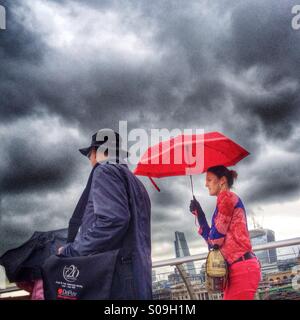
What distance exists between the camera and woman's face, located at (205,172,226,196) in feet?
10.2

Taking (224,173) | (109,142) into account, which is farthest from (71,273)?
(224,173)

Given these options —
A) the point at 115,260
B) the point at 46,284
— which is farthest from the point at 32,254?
the point at 115,260

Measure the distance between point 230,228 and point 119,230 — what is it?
1.19 meters

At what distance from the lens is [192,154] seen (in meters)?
3.51

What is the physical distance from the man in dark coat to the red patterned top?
32.3 inches

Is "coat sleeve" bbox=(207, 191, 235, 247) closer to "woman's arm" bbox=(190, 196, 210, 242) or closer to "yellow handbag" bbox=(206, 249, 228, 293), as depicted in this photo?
"yellow handbag" bbox=(206, 249, 228, 293)

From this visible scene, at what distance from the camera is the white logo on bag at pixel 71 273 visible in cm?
196

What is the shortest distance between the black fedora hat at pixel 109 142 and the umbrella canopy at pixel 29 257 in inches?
25.7

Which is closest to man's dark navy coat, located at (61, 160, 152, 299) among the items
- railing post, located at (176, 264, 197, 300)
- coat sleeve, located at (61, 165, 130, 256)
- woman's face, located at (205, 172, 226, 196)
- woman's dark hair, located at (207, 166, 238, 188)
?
coat sleeve, located at (61, 165, 130, 256)

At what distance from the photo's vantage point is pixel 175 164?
3.60m

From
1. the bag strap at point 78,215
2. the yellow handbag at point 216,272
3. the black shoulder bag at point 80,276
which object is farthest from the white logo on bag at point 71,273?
the yellow handbag at point 216,272

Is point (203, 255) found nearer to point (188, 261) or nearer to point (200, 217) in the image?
point (188, 261)

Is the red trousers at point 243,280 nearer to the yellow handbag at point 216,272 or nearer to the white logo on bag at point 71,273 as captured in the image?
the yellow handbag at point 216,272
